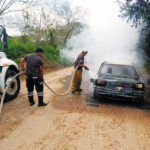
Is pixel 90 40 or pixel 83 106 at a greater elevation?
pixel 90 40

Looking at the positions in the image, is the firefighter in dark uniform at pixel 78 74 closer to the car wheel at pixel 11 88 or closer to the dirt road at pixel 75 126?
the dirt road at pixel 75 126

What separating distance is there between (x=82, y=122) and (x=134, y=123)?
1364 millimetres

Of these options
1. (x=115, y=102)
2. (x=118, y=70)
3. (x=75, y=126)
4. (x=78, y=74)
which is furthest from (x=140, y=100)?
(x=75, y=126)

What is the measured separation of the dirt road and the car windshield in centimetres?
113

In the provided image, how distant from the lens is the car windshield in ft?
20.9

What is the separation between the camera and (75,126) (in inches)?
155

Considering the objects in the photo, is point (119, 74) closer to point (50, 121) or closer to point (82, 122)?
point (82, 122)

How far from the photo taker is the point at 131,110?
5.30 m

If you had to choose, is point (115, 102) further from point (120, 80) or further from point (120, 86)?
point (120, 80)

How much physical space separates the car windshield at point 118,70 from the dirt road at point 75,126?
44.4 inches

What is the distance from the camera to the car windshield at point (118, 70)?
251 inches

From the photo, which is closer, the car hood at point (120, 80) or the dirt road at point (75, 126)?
the dirt road at point (75, 126)

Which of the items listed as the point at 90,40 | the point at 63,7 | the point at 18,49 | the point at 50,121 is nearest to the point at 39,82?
the point at 50,121

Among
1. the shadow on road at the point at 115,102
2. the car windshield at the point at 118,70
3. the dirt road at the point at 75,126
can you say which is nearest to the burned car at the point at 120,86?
the car windshield at the point at 118,70
